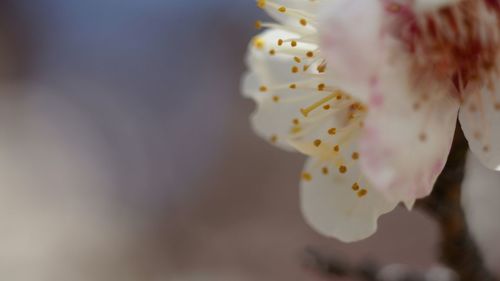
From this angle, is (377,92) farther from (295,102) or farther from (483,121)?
(295,102)

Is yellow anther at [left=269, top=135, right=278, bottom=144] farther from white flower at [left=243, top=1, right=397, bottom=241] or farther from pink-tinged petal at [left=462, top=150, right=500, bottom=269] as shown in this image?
pink-tinged petal at [left=462, top=150, right=500, bottom=269]

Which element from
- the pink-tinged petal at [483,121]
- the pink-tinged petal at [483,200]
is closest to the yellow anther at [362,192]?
→ the pink-tinged petal at [483,121]

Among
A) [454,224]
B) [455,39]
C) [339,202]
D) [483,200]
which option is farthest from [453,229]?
[483,200]

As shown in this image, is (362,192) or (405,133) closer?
(405,133)

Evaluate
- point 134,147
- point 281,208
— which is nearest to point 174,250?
point 281,208

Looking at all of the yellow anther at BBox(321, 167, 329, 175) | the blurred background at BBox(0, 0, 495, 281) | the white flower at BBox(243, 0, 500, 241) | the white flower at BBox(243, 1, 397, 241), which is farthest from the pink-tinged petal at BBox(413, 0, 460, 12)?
the blurred background at BBox(0, 0, 495, 281)

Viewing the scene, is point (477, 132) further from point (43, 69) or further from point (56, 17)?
point (56, 17)
